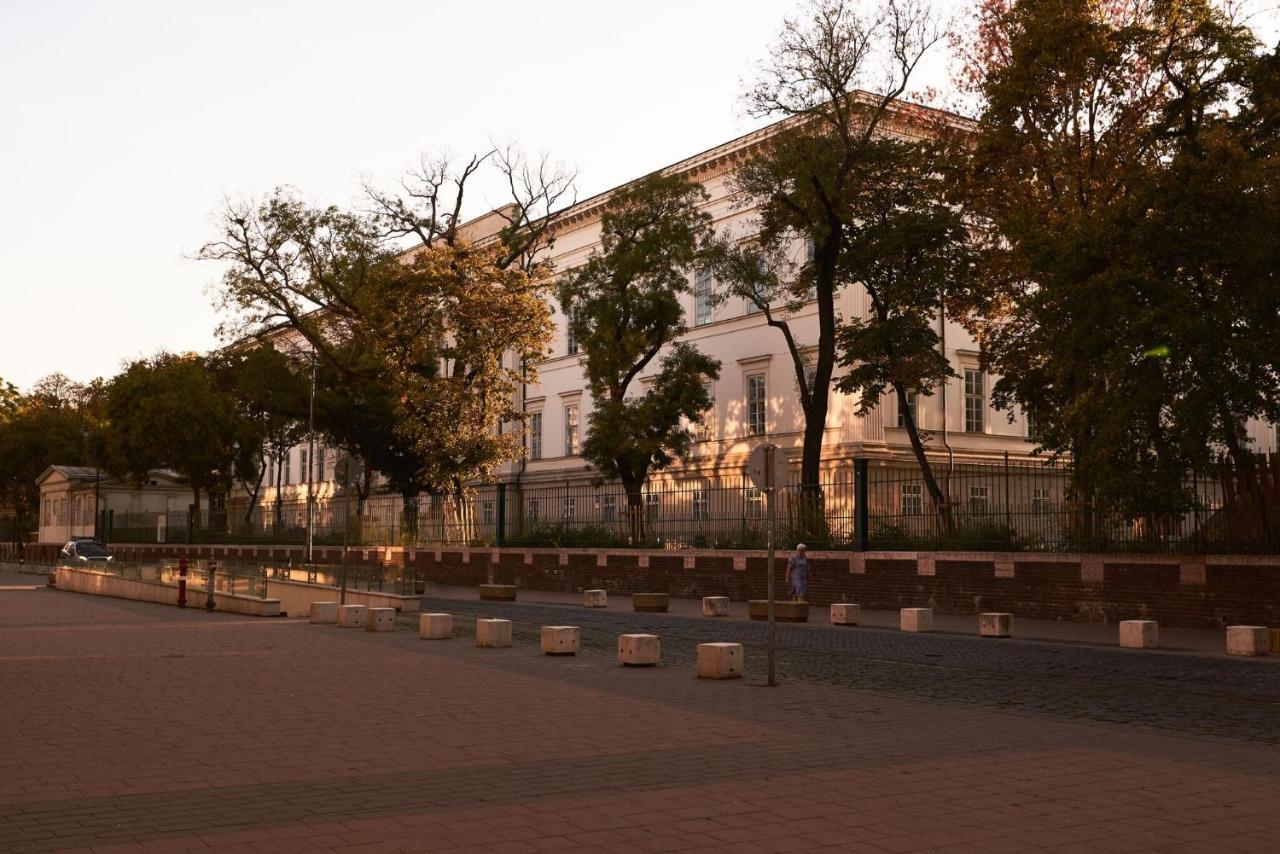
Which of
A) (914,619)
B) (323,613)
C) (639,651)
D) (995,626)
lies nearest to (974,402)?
(914,619)

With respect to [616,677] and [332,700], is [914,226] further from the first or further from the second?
[332,700]

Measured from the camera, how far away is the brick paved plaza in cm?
676

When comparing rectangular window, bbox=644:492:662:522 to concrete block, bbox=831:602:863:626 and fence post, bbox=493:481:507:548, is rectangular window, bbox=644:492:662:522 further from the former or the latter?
concrete block, bbox=831:602:863:626

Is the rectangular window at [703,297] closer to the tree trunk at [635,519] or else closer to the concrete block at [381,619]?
the tree trunk at [635,519]

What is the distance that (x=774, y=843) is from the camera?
21.2ft

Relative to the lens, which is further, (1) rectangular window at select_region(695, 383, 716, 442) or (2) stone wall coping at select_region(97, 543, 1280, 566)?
(1) rectangular window at select_region(695, 383, 716, 442)

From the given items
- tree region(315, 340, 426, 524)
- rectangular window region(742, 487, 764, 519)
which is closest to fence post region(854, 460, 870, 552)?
rectangular window region(742, 487, 764, 519)

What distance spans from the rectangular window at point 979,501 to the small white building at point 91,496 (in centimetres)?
6282

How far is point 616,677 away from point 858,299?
34.7m

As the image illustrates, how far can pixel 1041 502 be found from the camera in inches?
1008

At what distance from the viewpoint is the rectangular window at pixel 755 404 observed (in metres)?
51.7

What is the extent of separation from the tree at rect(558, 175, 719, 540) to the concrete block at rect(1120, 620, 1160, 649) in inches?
954

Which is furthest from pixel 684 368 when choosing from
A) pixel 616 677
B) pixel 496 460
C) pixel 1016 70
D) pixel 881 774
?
pixel 881 774

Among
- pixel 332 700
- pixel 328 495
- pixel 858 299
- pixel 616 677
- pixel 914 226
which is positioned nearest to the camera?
pixel 332 700
